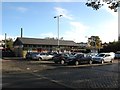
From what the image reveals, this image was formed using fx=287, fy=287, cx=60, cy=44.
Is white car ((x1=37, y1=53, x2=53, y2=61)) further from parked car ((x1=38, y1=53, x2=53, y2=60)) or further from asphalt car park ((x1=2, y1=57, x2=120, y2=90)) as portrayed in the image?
asphalt car park ((x1=2, y1=57, x2=120, y2=90))

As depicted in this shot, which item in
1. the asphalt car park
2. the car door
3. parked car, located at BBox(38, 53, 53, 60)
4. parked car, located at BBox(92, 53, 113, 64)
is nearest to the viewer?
the asphalt car park

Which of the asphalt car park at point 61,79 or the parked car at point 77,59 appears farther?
the parked car at point 77,59

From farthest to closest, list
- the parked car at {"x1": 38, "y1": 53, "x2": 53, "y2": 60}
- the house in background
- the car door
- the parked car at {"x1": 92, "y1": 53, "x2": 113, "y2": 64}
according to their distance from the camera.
Result: the house in background < the parked car at {"x1": 38, "y1": 53, "x2": 53, "y2": 60} < the car door < the parked car at {"x1": 92, "y1": 53, "x2": 113, "y2": 64}

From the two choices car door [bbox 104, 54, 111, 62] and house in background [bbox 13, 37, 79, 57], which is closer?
car door [bbox 104, 54, 111, 62]

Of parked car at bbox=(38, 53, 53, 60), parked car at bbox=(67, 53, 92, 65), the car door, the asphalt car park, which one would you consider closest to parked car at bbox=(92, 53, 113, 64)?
the car door

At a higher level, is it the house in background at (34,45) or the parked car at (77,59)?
the house in background at (34,45)

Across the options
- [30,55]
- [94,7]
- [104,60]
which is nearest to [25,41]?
[30,55]

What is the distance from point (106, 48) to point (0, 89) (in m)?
66.0

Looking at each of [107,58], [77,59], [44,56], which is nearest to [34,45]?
[44,56]

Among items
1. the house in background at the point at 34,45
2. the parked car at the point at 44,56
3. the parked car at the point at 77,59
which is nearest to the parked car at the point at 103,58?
the parked car at the point at 77,59

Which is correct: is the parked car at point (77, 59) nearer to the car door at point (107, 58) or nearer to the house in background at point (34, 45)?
the car door at point (107, 58)

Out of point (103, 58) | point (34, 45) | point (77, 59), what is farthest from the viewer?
point (34, 45)

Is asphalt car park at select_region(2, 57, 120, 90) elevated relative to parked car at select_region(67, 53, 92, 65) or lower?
lower

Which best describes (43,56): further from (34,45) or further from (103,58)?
(34,45)
